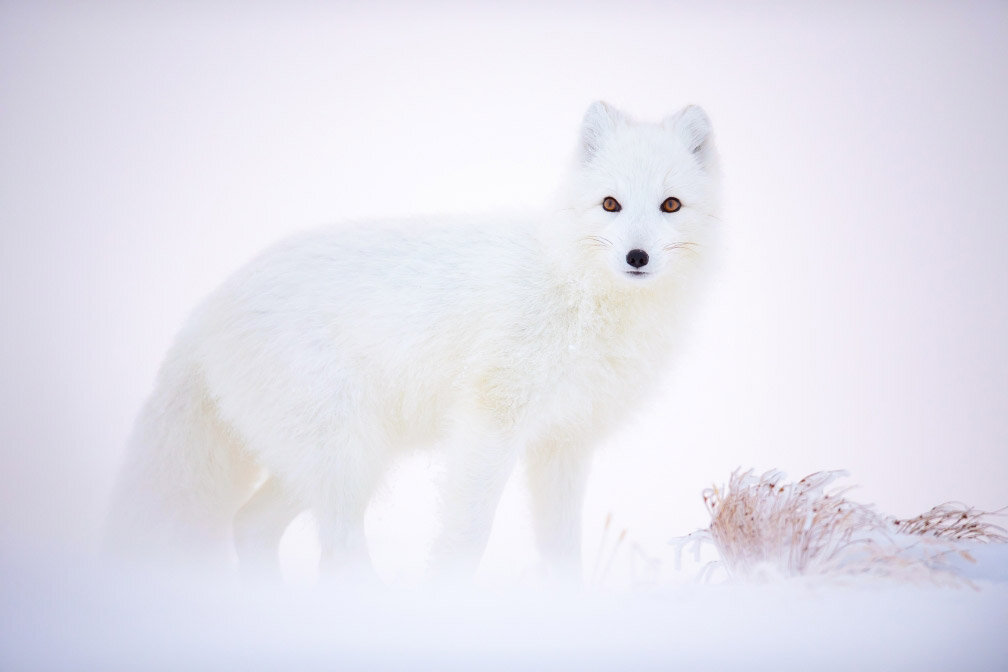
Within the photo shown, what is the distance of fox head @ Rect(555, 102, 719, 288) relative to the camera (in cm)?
258

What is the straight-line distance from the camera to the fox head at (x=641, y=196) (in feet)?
8.47

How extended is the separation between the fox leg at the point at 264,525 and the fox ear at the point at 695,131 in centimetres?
207

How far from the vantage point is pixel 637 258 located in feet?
8.18

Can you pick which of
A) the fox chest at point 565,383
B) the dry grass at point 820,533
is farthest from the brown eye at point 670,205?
the dry grass at point 820,533

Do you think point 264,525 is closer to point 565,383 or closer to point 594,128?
point 565,383

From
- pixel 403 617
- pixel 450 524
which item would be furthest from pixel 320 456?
pixel 403 617

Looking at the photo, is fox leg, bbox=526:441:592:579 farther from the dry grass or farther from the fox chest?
the dry grass

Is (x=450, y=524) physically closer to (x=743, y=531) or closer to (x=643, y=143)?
(x=743, y=531)

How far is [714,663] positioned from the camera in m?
1.80

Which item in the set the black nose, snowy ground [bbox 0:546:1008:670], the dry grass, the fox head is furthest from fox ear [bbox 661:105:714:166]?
snowy ground [bbox 0:546:1008:670]

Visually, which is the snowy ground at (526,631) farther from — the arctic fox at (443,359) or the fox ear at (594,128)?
the fox ear at (594,128)

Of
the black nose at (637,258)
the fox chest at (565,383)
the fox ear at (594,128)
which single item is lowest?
the fox chest at (565,383)

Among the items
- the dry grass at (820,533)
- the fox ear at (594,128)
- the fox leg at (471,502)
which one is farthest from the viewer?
the fox ear at (594,128)

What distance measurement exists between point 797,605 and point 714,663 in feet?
0.98
